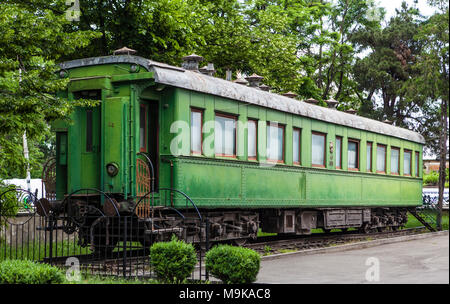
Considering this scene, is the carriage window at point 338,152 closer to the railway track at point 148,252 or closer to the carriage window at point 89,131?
the railway track at point 148,252

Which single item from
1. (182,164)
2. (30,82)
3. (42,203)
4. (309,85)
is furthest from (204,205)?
(309,85)

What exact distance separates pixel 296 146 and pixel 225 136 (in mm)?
3257

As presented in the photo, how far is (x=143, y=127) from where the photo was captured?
42.4 feet

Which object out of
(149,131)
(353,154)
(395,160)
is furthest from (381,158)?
(149,131)

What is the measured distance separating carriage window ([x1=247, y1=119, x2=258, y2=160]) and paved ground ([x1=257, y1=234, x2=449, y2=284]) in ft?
7.80

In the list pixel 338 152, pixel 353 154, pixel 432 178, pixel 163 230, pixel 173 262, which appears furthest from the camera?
pixel 432 178

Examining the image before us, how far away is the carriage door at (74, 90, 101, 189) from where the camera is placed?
13078 millimetres

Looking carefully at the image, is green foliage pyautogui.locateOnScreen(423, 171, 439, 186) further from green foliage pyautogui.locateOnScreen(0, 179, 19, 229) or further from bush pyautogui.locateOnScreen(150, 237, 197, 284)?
bush pyautogui.locateOnScreen(150, 237, 197, 284)

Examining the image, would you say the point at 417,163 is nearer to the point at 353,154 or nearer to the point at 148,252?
the point at 353,154

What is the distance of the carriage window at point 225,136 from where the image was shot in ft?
45.5

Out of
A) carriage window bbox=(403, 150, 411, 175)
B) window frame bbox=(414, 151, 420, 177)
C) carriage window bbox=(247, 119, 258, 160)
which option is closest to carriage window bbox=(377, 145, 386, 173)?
carriage window bbox=(403, 150, 411, 175)

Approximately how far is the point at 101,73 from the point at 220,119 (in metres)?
2.57

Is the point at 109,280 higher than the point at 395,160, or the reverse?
the point at 395,160

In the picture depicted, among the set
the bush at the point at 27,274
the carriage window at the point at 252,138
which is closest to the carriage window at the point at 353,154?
the carriage window at the point at 252,138
